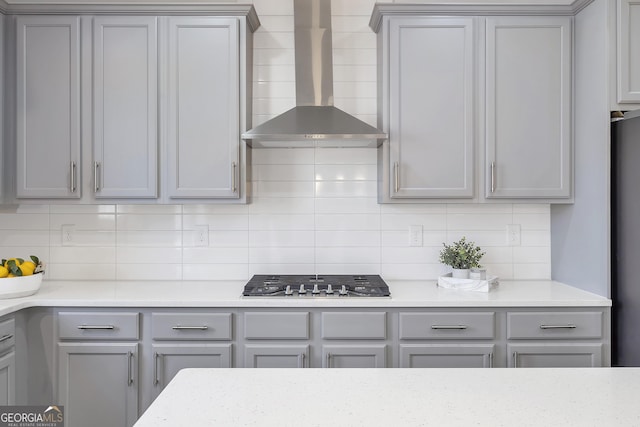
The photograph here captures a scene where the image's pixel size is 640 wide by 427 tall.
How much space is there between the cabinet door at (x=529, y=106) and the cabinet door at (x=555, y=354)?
33.0 inches

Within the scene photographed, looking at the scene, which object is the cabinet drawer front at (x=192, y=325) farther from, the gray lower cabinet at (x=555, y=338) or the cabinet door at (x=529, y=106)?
the cabinet door at (x=529, y=106)

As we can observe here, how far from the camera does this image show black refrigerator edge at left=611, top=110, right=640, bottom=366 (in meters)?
2.24

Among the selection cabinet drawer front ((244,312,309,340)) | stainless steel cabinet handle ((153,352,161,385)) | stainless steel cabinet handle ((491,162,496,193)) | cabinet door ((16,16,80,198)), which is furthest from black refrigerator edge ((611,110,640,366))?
cabinet door ((16,16,80,198))

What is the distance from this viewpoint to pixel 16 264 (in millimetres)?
2428

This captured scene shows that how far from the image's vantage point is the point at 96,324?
236cm

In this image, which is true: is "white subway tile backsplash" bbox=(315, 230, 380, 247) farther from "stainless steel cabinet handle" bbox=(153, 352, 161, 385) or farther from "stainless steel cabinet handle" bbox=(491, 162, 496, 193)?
"stainless steel cabinet handle" bbox=(153, 352, 161, 385)

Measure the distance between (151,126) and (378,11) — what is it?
148cm

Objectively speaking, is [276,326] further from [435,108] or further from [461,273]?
[435,108]

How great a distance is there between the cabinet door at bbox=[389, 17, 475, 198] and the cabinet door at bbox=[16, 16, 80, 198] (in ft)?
6.03

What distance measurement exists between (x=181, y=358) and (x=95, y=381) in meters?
0.46

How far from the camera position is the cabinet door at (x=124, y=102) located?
2611 mm

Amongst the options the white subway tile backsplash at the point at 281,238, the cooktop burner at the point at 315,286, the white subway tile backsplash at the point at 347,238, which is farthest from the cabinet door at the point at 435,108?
the white subway tile backsplash at the point at 281,238

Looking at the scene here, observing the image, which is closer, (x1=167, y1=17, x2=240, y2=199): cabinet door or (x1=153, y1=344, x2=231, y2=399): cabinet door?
(x1=153, y1=344, x2=231, y2=399): cabinet door

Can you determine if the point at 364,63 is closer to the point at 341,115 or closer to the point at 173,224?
the point at 341,115
